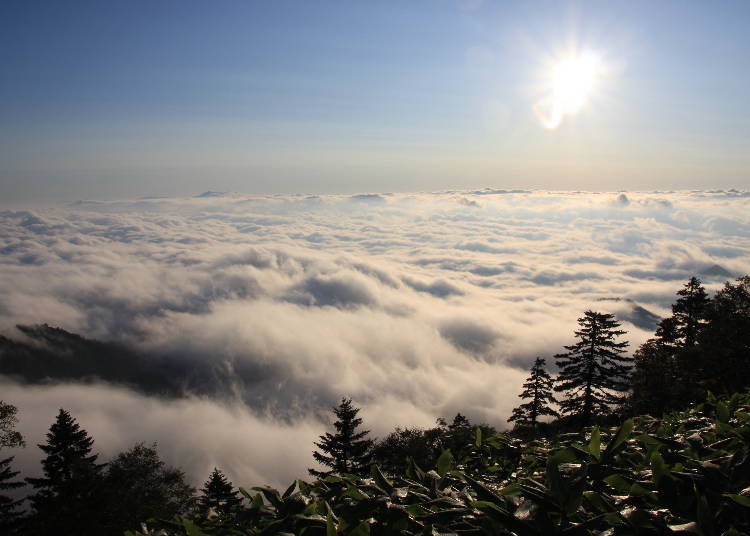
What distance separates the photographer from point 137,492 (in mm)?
35719

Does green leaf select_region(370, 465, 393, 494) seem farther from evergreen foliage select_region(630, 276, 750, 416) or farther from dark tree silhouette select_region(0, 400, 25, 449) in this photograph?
dark tree silhouette select_region(0, 400, 25, 449)

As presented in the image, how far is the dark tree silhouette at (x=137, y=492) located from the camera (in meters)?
25.9

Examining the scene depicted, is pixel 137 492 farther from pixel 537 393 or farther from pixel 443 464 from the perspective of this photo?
pixel 443 464

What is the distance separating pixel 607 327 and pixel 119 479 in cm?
4285

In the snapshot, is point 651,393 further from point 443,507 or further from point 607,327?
point 443,507

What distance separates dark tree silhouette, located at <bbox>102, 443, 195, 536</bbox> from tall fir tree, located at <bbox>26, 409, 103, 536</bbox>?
0.98 meters

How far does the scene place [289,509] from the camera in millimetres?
2398

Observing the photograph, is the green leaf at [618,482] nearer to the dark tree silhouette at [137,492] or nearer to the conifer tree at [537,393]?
the dark tree silhouette at [137,492]

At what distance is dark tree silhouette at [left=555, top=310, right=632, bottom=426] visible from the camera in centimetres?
3212

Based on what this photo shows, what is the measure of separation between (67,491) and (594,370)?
42.1 m

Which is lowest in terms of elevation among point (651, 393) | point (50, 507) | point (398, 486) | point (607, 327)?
point (50, 507)

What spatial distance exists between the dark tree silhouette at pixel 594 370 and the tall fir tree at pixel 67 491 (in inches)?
1402

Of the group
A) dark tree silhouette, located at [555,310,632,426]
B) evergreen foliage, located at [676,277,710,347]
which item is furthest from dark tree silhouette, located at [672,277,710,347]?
dark tree silhouette, located at [555,310,632,426]

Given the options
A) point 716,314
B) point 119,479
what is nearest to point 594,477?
point 716,314
